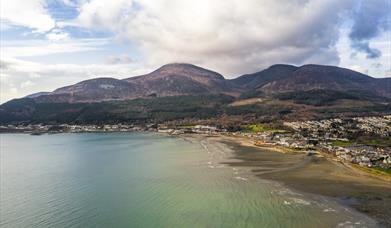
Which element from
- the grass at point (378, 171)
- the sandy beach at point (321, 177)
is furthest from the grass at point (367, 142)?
the grass at point (378, 171)

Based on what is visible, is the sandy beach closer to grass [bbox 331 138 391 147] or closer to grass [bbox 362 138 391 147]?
grass [bbox 331 138 391 147]

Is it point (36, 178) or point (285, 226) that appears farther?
point (36, 178)

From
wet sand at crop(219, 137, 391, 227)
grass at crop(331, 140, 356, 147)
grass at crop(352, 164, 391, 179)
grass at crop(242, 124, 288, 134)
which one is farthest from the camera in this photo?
grass at crop(242, 124, 288, 134)

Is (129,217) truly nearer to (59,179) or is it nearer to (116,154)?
(59,179)

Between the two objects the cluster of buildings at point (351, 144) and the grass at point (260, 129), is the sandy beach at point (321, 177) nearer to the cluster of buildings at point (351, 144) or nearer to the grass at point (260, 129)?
the cluster of buildings at point (351, 144)

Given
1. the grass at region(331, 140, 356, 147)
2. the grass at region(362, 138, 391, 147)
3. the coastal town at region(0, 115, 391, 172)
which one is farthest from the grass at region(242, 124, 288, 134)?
the grass at region(362, 138, 391, 147)

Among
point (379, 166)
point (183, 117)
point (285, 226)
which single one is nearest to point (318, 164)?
point (379, 166)
